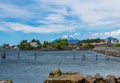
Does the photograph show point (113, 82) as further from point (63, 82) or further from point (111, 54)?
point (111, 54)

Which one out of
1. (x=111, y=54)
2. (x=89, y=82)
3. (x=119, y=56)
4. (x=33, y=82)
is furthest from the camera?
(x=111, y=54)

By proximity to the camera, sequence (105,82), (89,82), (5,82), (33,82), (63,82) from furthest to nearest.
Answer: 1. (33,82)
2. (105,82)
3. (89,82)
4. (63,82)
5. (5,82)

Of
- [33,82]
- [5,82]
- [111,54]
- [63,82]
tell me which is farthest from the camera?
[111,54]

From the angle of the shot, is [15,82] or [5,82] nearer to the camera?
[5,82]

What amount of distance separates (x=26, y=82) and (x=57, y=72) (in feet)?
72.3

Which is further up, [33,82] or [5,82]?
[5,82]

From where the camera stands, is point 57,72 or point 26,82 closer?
point 57,72

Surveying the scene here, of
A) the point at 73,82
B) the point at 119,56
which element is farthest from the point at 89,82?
the point at 119,56

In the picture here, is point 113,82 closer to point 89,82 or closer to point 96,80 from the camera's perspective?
point 96,80

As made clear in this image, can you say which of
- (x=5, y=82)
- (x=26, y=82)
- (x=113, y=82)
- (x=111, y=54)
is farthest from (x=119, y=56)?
(x=5, y=82)

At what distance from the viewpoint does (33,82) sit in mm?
45062

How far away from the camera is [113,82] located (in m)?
25.0

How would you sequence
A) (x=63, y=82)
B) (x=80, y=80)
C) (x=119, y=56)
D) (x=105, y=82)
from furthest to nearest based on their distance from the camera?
(x=119, y=56)
(x=105, y=82)
(x=80, y=80)
(x=63, y=82)

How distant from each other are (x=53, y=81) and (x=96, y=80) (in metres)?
7.49
